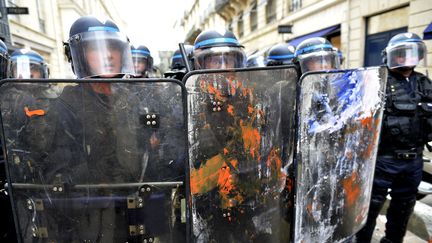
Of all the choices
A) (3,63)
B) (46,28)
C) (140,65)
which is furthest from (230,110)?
(46,28)

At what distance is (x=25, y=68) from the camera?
3.06 metres

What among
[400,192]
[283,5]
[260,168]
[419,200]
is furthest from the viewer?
[283,5]

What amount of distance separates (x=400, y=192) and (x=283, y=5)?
12502mm

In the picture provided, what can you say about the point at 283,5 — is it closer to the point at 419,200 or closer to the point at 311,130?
the point at 419,200

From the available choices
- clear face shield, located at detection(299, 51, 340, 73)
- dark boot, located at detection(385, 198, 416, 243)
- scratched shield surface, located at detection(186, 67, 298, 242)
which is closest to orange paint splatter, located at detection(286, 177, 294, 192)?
scratched shield surface, located at detection(186, 67, 298, 242)

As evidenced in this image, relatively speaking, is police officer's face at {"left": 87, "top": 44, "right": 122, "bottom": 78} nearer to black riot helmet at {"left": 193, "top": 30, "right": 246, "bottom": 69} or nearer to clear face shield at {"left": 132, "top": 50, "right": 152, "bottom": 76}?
black riot helmet at {"left": 193, "top": 30, "right": 246, "bottom": 69}

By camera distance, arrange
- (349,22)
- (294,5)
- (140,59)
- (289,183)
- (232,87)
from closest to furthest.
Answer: (232,87) → (289,183) → (140,59) → (349,22) → (294,5)

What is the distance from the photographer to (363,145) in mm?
1584

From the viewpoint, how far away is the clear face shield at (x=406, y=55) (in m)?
2.58

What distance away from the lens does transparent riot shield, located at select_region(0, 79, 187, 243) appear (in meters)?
1.08

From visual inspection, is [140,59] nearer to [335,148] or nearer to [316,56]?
[316,56]

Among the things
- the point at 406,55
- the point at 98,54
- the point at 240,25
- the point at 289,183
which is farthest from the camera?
the point at 240,25

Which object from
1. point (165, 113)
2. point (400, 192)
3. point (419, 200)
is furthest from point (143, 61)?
point (419, 200)

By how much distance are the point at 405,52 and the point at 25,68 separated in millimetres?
3949
